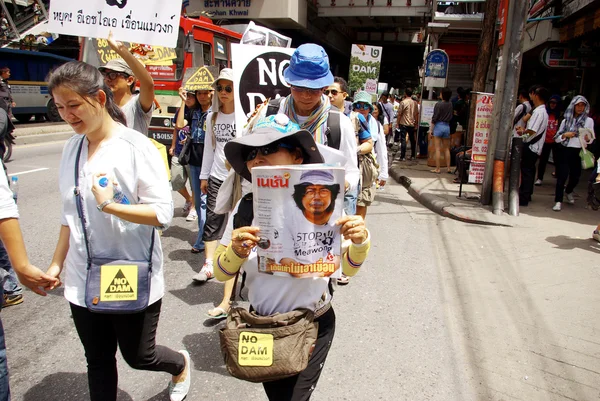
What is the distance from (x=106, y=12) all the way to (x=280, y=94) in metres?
1.41

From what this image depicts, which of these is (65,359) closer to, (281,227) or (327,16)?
(281,227)

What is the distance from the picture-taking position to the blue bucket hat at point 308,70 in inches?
97.0

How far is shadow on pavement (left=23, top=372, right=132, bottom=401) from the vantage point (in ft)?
9.35

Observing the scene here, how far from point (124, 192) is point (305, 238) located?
3.00ft

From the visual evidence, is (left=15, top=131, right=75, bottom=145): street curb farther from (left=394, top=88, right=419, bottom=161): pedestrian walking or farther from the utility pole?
the utility pole

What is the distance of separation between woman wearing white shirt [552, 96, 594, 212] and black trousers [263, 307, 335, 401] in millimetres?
7165

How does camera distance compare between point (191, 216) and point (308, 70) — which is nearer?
point (308, 70)

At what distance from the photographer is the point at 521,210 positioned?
7898mm

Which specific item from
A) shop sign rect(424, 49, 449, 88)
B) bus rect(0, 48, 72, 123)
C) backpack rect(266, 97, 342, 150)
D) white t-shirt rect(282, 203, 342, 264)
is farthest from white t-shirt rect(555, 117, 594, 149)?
bus rect(0, 48, 72, 123)

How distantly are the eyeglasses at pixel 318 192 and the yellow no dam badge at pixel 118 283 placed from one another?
0.96 m

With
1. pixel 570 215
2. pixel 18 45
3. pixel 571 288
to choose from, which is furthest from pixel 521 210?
pixel 18 45

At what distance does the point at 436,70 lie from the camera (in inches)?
544

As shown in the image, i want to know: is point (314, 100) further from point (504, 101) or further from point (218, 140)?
point (504, 101)

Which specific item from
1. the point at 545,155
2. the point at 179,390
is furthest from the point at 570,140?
the point at 179,390
